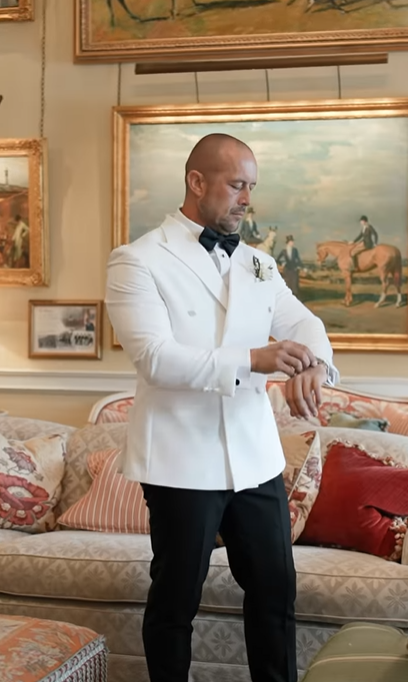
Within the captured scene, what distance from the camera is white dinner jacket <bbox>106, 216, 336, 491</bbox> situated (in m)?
2.24

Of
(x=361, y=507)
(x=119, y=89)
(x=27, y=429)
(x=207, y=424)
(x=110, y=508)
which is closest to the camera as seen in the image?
(x=207, y=424)

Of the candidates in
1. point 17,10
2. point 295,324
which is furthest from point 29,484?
point 17,10

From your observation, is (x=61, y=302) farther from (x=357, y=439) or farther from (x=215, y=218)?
(x=215, y=218)

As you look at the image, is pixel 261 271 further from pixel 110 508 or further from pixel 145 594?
pixel 110 508

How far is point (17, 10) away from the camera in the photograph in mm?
4660

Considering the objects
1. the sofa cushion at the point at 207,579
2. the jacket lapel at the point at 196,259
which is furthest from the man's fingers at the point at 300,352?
the sofa cushion at the point at 207,579

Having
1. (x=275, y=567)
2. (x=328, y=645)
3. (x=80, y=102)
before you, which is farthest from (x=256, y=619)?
(x=80, y=102)

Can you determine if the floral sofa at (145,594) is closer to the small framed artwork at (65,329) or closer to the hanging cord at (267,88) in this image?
the small framed artwork at (65,329)

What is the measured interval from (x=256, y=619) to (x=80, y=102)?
10.5ft

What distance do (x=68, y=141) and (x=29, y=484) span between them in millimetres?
2031

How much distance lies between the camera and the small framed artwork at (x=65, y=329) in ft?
15.1

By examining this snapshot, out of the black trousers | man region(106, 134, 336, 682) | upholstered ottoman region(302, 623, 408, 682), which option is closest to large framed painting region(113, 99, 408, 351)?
man region(106, 134, 336, 682)

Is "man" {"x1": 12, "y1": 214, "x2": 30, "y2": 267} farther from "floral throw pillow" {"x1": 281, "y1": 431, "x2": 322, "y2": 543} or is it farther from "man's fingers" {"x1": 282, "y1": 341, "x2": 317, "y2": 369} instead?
"man's fingers" {"x1": 282, "y1": 341, "x2": 317, "y2": 369}

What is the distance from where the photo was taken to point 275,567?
7.72 ft
